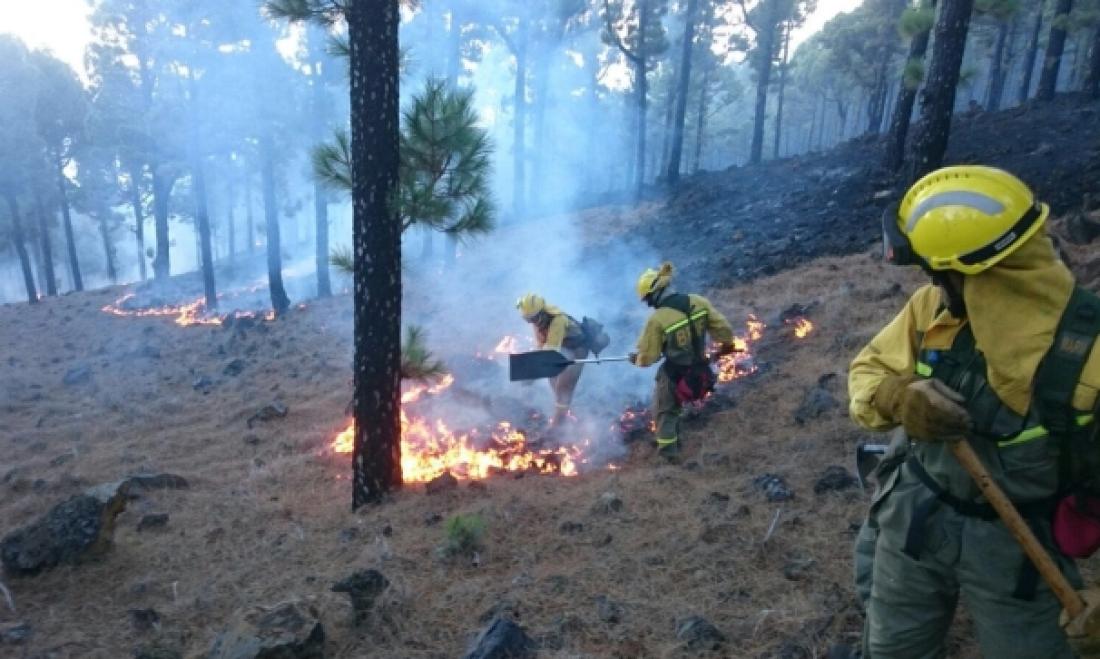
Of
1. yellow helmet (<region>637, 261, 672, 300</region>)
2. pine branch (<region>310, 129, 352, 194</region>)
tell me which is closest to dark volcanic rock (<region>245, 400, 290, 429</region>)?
pine branch (<region>310, 129, 352, 194</region>)

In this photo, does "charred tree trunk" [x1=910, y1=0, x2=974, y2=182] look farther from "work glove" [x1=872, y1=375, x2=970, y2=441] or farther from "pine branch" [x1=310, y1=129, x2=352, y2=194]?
"work glove" [x1=872, y1=375, x2=970, y2=441]

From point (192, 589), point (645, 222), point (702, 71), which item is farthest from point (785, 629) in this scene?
point (702, 71)

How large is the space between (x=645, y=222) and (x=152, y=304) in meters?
18.8

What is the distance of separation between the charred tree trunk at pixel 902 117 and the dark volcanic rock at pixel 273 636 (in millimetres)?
13884

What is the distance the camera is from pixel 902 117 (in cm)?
1365

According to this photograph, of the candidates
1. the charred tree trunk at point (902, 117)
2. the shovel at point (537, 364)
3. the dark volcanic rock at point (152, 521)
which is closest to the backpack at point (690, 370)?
the shovel at point (537, 364)

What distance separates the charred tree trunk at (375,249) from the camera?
5688 millimetres

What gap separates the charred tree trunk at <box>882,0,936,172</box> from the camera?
13.3 metres

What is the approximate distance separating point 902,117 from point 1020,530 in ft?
45.4

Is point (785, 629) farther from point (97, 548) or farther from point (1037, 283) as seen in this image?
point (97, 548)

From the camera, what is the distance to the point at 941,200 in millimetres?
2330

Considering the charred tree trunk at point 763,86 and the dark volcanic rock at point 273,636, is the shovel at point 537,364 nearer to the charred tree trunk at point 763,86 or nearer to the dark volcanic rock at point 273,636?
the dark volcanic rock at point 273,636

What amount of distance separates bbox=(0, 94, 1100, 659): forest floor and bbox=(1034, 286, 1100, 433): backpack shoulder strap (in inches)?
69.0

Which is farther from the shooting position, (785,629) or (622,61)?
(622,61)
